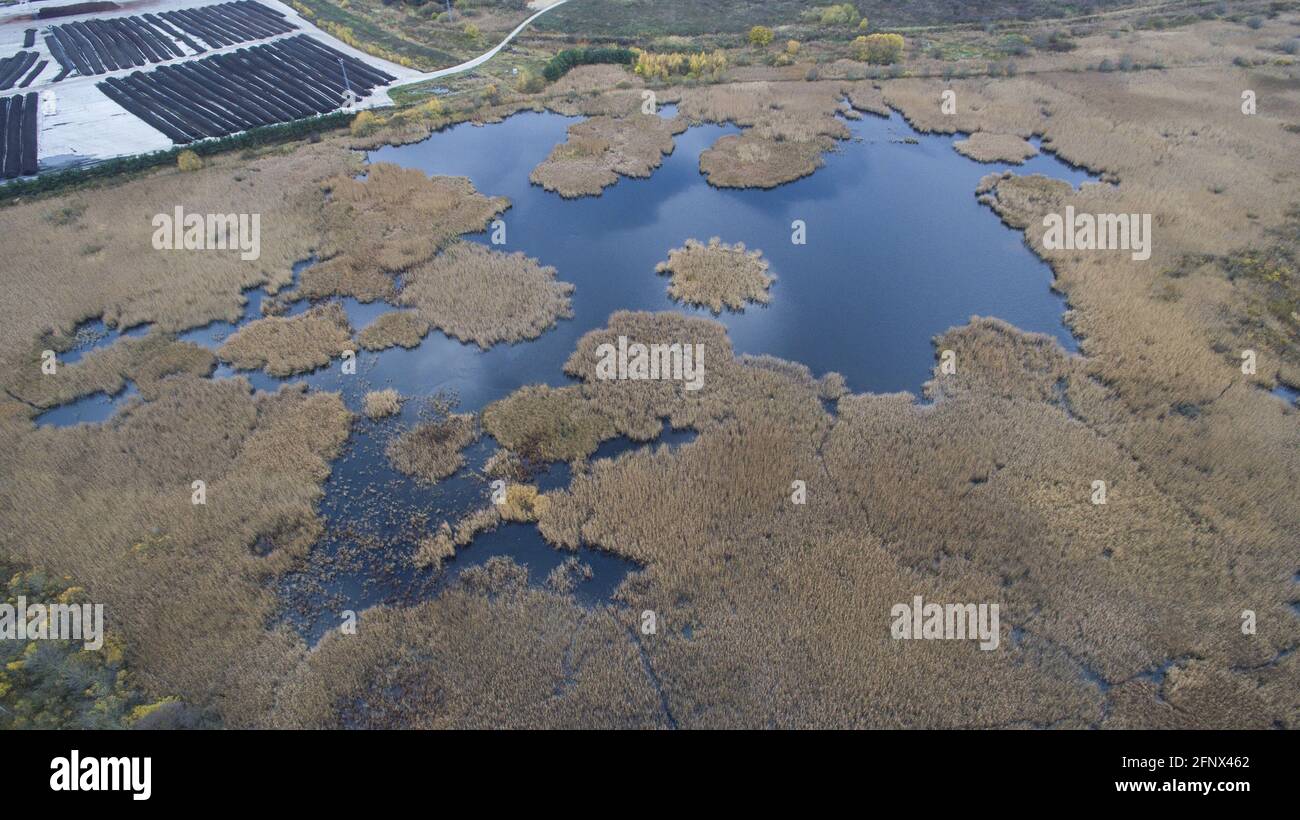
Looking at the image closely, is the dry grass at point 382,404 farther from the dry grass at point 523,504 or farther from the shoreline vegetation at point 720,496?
the dry grass at point 523,504

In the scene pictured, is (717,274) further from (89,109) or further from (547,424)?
(89,109)

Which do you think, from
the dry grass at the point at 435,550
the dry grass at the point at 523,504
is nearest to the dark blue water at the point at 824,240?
the dry grass at the point at 523,504

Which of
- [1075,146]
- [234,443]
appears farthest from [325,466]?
[1075,146]

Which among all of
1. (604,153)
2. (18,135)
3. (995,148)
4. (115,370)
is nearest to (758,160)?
(604,153)

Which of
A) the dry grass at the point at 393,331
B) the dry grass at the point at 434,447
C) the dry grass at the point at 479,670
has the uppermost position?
the dry grass at the point at 393,331

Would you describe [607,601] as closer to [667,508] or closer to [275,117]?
[667,508]

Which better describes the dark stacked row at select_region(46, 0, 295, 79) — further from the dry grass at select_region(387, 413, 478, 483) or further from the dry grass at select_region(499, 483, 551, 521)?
the dry grass at select_region(499, 483, 551, 521)

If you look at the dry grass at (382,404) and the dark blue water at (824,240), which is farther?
the dark blue water at (824,240)
